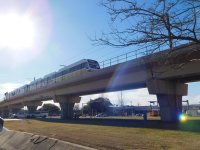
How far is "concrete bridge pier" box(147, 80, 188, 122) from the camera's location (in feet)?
129

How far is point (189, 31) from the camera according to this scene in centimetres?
761

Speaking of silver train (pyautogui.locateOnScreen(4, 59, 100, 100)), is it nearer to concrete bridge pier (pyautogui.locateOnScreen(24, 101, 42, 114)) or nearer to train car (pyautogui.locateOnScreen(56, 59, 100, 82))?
train car (pyautogui.locateOnScreen(56, 59, 100, 82))

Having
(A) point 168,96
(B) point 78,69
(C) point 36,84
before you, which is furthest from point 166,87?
(C) point 36,84

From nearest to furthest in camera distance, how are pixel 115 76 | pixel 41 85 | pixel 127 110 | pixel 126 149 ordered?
pixel 126 149
pixel 115 76
pixel 41 85
pixel 127 110

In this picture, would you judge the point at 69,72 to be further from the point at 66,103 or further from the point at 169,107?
the point at 169,107

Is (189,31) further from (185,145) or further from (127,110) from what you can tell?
(127,110)

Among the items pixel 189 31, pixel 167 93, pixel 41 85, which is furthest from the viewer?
pixel 41 85

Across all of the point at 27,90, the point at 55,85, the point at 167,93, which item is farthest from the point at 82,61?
the point at 27,90

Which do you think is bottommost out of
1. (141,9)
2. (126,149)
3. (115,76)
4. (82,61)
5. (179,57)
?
(126,149)

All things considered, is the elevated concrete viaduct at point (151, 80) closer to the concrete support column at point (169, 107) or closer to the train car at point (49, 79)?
the concrete support column at point (169, 107)

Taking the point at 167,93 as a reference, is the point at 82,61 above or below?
above

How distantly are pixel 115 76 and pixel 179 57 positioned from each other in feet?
124

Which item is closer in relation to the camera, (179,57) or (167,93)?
(179,57)

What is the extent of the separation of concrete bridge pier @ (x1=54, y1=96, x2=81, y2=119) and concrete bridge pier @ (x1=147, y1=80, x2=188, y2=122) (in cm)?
3381
